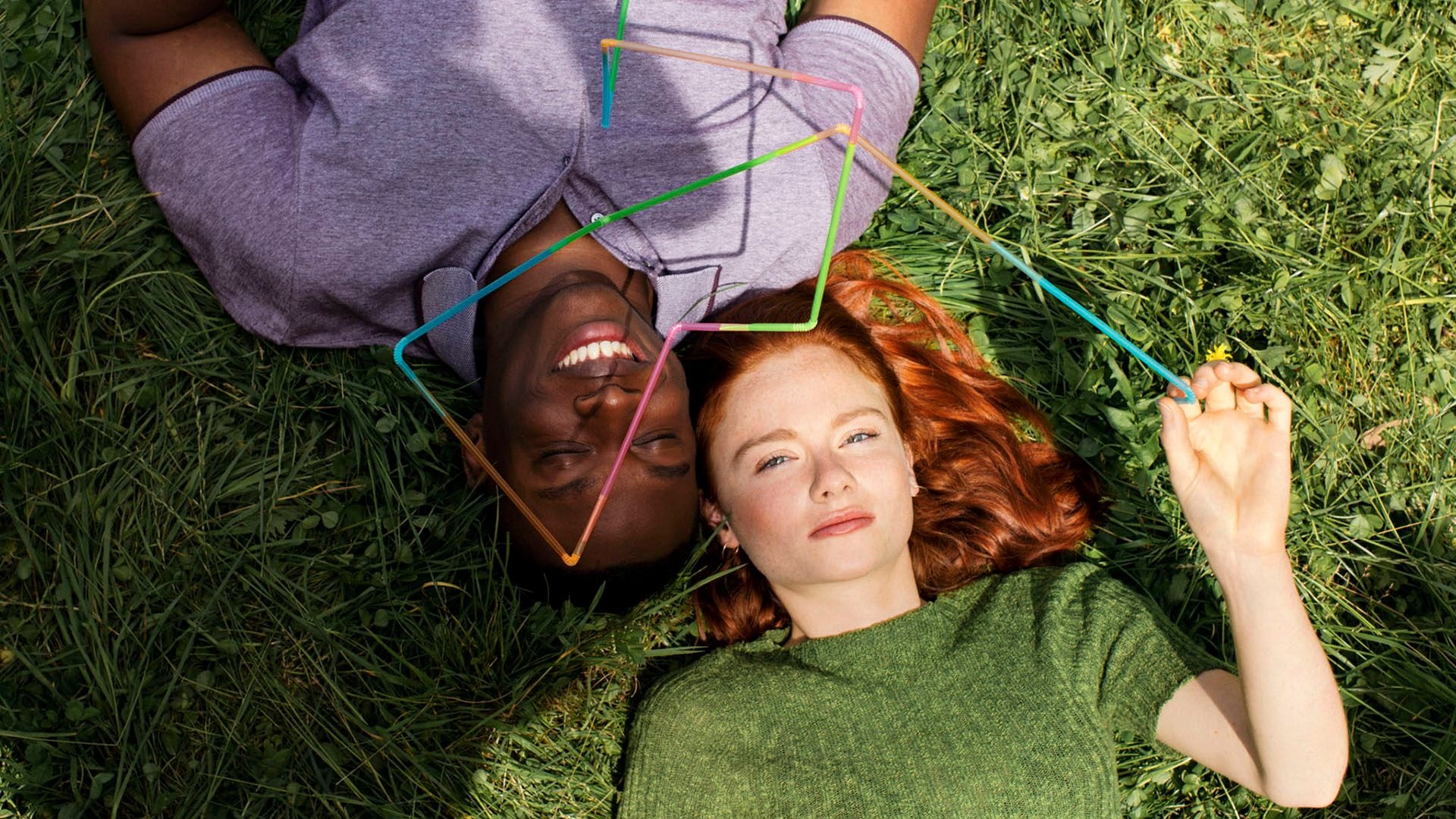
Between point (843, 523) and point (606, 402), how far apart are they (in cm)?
64

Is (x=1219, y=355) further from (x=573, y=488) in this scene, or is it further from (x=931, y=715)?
(x=573, y=488)

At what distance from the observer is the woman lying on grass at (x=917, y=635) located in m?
2.38

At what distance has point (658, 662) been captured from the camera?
10.3ft

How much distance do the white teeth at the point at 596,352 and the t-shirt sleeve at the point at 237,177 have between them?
0.76 metres

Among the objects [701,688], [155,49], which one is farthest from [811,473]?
[155,49]

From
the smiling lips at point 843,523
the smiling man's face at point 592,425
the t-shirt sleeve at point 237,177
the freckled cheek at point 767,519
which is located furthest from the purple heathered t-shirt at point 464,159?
the smiling lips at point 843,523

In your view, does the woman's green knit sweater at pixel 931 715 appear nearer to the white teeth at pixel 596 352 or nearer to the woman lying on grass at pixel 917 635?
the woman lying on grass at pixel 917 635

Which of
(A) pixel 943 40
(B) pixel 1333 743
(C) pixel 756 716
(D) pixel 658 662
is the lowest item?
(D) pixel 658 662

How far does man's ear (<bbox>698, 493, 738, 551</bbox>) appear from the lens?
2916 millimetres

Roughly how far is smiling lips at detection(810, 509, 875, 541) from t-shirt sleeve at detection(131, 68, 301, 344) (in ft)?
4.77

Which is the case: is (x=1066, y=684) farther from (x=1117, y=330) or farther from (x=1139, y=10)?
(x=1139, y=10)

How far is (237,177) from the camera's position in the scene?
280 centimetres

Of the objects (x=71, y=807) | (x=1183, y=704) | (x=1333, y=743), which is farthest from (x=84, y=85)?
(x=1333, y=743)

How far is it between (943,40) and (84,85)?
2.47 meters
